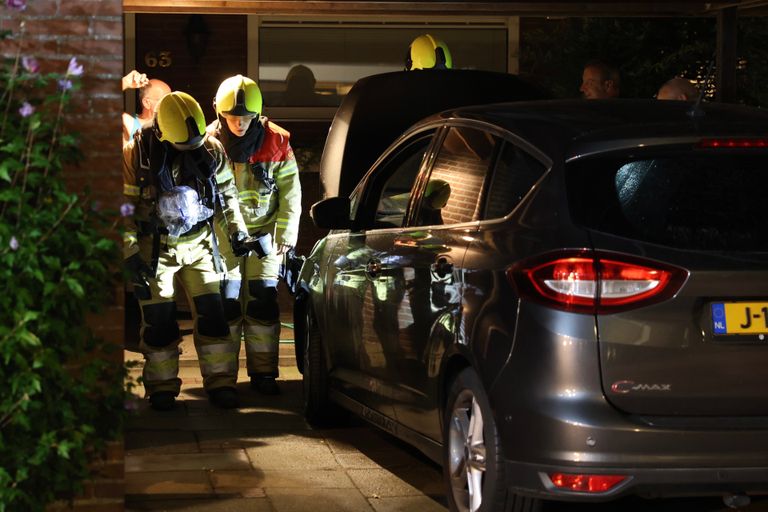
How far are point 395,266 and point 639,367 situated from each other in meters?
1.83

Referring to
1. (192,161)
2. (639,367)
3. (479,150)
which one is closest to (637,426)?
(639,367)

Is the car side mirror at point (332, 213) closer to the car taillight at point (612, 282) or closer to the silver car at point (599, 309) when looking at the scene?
the silver car at point (599, 309)

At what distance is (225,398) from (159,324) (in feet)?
1.83

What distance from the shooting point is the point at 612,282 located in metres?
5.41

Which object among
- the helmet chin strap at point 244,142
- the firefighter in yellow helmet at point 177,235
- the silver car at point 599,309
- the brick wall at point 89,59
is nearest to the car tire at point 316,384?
the firefighter in yellow helmet at point 177,235

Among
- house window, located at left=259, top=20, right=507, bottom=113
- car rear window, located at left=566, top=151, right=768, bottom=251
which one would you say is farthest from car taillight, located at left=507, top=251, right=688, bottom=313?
house window, located at left=259, top=20, right=507, bottom=113

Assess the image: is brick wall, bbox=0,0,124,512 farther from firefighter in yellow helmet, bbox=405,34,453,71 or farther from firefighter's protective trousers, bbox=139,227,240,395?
firefighter in yellow helmet, bbox=405,34,453,71

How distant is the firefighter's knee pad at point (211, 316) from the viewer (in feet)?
31.4

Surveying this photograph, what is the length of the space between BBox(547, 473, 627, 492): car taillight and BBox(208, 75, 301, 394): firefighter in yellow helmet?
4.60 meters

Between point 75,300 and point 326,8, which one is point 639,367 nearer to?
point 75,300

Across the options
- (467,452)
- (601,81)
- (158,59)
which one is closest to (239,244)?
(601,81)

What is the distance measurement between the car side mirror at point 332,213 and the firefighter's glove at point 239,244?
1775 millimetres

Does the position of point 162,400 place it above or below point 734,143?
below

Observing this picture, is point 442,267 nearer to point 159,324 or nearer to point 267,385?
point 159,324
